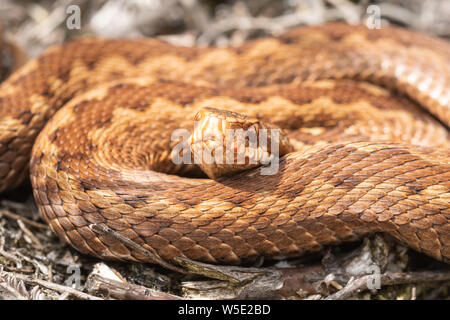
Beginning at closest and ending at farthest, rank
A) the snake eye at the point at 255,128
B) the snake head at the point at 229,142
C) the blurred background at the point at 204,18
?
the snake head at the point at 229,142 → the snake eye at the point at 255,128 → the blurred background at the point at 204,18

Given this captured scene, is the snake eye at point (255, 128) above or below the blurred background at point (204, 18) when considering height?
below

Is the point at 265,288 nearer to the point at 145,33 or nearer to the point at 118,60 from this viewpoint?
the point at 118,60

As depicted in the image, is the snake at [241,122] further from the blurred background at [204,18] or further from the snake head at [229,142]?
the blurred background at [204,18]

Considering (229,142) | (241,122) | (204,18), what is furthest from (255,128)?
(204,18)

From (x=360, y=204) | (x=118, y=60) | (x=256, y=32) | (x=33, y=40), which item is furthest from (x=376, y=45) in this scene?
(x=33, y=40)

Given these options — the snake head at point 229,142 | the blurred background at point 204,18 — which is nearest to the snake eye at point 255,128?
the snake head at point 229,142

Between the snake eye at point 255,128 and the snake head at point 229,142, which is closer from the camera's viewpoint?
the snake head at point 229,142
